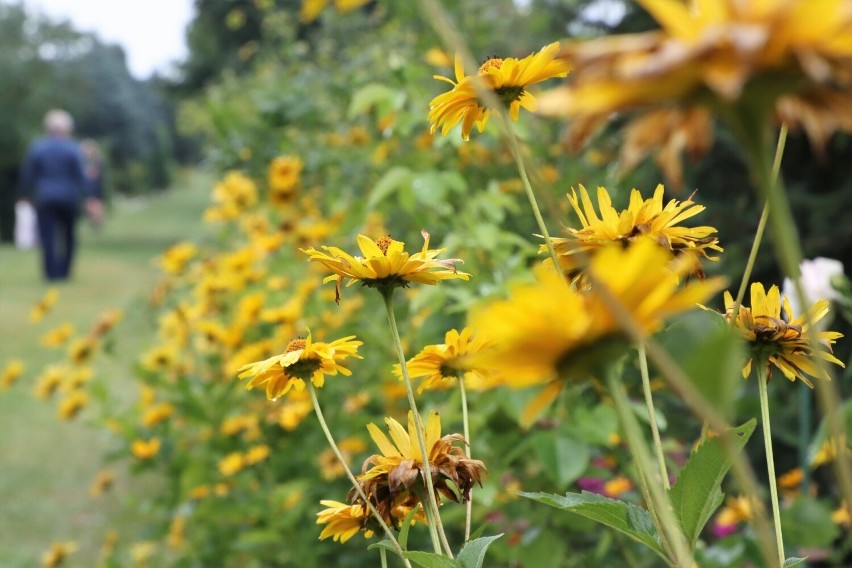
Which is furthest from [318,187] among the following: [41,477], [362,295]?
[41,477]

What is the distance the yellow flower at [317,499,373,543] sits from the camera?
0.52 metres

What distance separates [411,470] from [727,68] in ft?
1.00

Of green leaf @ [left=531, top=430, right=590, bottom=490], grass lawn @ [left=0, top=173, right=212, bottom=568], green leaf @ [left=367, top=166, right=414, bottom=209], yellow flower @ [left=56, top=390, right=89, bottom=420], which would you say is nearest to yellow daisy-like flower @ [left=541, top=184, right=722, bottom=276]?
green leaf @ [left=531, top=430, right=590, bottom=490]

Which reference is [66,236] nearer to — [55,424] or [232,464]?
[55,424]

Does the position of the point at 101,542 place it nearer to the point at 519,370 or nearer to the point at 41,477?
the point at 41,477

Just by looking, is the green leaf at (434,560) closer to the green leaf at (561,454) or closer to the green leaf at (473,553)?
the green leaf at (473,553)

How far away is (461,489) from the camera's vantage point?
517 mm

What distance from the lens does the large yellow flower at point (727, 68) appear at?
0.25 meters

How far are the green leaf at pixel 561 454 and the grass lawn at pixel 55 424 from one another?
142cm

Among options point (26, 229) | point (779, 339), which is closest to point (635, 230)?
point (779, 339)

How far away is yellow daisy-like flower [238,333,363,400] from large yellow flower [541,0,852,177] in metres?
0.31

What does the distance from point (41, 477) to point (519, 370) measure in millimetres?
3295

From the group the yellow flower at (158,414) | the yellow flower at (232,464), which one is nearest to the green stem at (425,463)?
the yellow flower at (232,464)

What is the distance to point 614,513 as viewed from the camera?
44 centimetres
